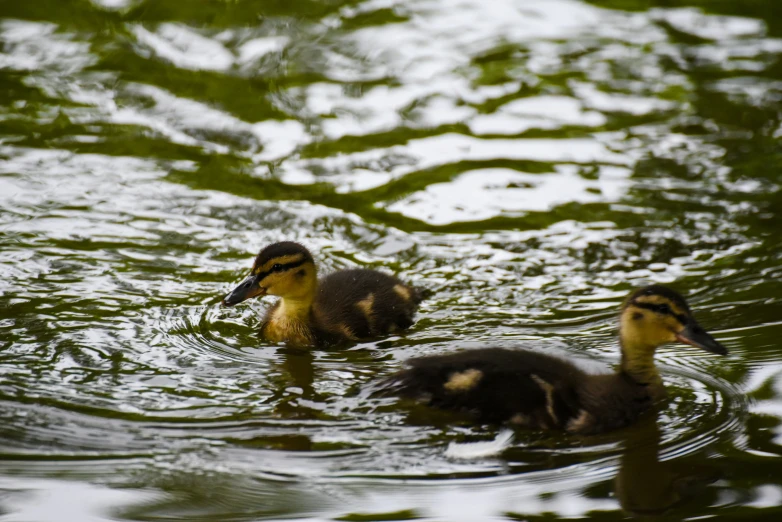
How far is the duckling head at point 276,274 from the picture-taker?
515 centimetres

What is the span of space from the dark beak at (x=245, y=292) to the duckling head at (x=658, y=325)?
5.31ft

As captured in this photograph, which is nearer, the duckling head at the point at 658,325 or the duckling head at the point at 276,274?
the duckling head at the point at 658,325

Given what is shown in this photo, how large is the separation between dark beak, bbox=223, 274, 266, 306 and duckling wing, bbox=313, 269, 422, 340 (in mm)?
292

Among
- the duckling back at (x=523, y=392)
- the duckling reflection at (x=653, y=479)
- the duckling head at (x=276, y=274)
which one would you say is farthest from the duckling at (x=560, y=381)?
the duckling head at (x=276, y=274)

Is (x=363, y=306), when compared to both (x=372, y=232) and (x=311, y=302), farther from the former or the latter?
(x=372, y=232)

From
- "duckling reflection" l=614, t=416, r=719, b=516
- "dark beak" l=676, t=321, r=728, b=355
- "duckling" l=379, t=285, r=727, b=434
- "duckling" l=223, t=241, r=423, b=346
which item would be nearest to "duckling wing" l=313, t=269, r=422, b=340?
"duckling" l=223, t=241, r=423, b=346

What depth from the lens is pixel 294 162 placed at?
7.16 m

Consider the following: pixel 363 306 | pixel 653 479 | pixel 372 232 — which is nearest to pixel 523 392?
pixel 653 479

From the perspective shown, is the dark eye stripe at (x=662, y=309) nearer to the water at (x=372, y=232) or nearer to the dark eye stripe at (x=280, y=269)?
the water at (x=372, y=232)

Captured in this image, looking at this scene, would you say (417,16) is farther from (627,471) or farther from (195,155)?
(627,471)

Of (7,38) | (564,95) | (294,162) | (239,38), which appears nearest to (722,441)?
(294,162)


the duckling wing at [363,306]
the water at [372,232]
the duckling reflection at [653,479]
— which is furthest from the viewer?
the duckling wing at [363,306]

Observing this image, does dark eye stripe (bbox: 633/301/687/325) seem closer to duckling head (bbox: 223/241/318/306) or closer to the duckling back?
the duckling back

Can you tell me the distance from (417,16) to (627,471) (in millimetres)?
6406
